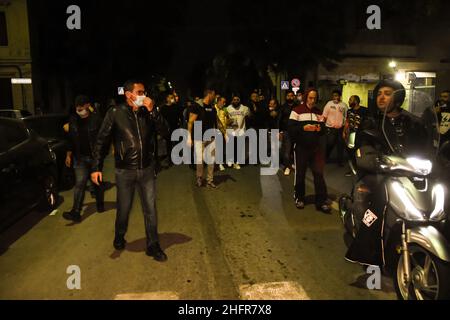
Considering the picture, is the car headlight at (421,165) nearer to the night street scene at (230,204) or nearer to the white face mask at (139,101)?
the night street scene at (230,204)

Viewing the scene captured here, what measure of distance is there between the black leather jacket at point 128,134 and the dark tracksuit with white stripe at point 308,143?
104 inches

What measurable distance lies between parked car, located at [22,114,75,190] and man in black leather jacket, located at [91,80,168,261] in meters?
4.09

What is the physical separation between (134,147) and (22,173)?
2.22 m

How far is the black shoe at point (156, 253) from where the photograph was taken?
4.98 m

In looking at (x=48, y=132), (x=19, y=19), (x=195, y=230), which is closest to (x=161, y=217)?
(x=195, y=230)

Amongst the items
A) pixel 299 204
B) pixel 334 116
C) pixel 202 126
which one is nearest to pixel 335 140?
pixel 334 116

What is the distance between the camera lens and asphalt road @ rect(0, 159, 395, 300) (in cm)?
420

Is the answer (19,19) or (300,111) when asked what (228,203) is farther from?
(19,19)

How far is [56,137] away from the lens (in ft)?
29.9

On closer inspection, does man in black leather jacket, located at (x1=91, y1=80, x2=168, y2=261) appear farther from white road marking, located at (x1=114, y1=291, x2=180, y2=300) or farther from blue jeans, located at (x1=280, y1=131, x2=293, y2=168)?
blue jeans, located at (x1=280, y1=131, x2=293, y2=168)

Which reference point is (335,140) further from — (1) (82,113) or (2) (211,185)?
(1) (82,113)

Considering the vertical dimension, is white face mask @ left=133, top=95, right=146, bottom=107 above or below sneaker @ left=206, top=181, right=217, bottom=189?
above

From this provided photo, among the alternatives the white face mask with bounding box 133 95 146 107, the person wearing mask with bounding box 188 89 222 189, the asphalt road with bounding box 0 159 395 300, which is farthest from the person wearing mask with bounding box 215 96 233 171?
the white face mask with bounding box 133 95 146 107

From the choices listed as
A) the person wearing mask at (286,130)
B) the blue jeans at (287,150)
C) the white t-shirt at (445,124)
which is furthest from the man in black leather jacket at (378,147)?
Result: the blue jeans at (287,150)
